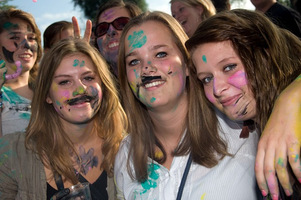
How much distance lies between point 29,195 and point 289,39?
213 centimetres

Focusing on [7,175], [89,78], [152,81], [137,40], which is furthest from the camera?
[89,78]

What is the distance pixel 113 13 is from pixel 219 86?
1.98 m

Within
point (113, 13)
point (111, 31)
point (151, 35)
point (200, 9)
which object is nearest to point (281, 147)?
point (151, 35)

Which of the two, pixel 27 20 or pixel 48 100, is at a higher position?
pixel 27 20

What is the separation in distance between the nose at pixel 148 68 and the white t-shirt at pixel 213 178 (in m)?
0.58

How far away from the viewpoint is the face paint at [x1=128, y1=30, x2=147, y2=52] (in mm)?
2264

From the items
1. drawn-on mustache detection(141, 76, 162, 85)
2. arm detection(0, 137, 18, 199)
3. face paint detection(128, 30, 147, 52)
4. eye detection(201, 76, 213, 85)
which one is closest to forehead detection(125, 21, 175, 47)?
face paint detection(128, 30, 147, 52)

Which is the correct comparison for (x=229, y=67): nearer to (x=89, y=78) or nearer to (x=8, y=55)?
(x=89, y=78)

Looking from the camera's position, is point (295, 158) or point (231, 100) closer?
point (295, 158)

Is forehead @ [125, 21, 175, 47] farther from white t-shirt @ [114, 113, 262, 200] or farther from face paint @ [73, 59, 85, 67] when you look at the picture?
white t-shirt @ [114, 113, 262, 200]

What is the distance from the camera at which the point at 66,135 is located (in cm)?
264

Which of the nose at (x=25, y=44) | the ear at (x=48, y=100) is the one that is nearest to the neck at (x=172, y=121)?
the ear at (x=48, y=100)

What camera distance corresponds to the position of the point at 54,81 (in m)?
2.58

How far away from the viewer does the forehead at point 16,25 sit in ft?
10.8
